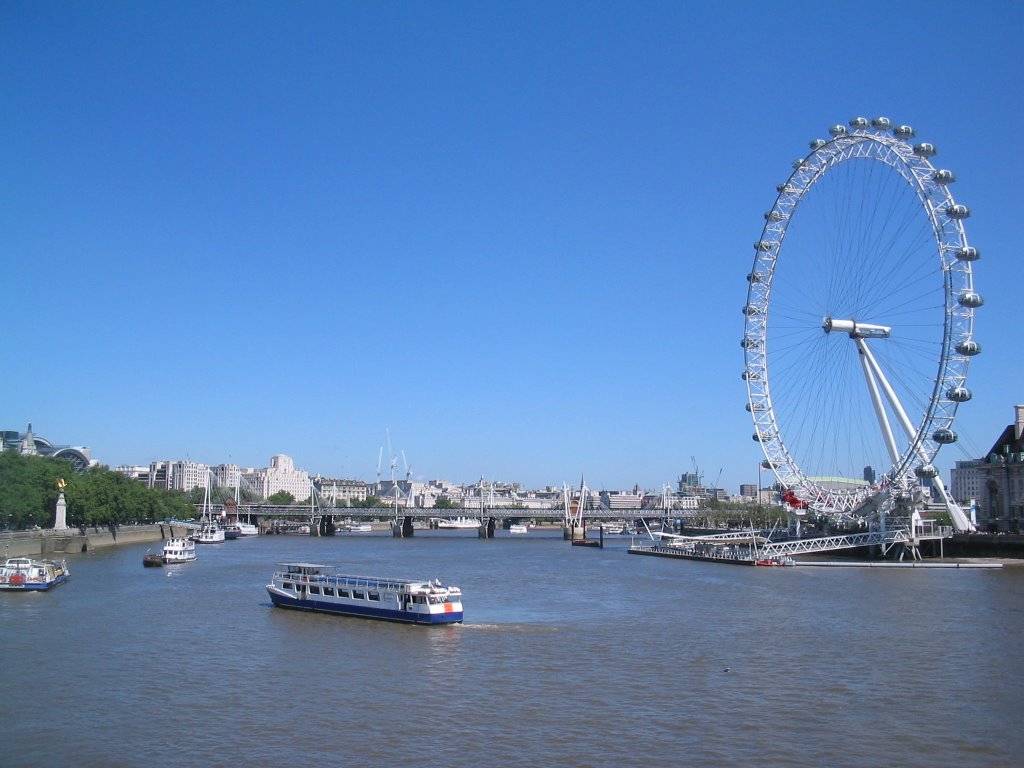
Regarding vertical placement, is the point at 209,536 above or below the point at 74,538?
below

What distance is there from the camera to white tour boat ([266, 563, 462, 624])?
36156 millimetres

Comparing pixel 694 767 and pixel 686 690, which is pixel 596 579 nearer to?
pixel 686 690

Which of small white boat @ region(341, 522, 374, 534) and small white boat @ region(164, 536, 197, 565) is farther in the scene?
small white boat @ region(341, 522, 374, 534)

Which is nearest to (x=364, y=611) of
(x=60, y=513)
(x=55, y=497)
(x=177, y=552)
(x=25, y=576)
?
(x=25, y=576)

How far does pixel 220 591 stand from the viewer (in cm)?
4838

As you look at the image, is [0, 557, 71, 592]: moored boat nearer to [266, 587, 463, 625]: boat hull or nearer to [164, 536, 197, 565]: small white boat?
[266, 587, 463, 625]: boat hull

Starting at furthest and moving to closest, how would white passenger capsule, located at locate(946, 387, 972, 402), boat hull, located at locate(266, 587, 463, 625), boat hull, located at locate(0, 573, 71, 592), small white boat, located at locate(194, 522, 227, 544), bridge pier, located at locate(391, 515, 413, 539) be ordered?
1. bridge pier, located at locate(391, 515, 413, 539)
2. small white boat, located at locate(194, 522, 227, 544)
3. white passenger capsule, located at locate(946, 387, 972, 402)
4. boat hull, located at locate(0, 573, 71, 592)
5. boat hull, located at locate(266, 587, 463, 625)

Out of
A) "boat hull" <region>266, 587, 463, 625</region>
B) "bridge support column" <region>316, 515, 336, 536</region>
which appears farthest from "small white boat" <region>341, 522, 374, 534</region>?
"boat hull" <region>266, 587, 463, 625</region>

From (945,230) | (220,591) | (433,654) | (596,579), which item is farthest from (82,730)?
(945,230)

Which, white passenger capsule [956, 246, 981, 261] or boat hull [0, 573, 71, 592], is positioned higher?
white passenger capsule [956, 246, 981, 261]

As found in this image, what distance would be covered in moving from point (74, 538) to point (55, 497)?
6.89m

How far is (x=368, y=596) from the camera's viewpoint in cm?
3866

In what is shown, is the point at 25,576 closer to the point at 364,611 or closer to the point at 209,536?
the point at 364,611

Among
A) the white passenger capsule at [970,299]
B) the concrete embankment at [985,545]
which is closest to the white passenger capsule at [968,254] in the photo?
the white passenger capsule at [970,299]
